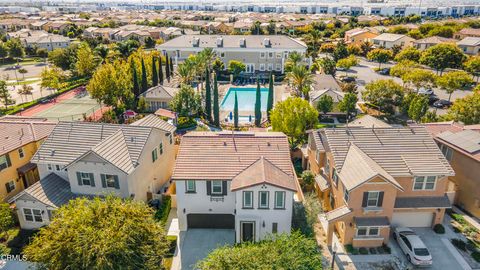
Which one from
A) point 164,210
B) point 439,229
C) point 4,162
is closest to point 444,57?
point 439,229

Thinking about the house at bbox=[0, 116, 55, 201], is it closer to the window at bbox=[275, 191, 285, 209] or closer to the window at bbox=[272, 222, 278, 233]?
the window at bbox=[272, 222, 278, 233]

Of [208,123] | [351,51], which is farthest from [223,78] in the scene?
[351,51]

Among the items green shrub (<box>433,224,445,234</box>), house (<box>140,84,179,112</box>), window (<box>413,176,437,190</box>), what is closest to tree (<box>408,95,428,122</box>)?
window (<box>413,176,437,190</box>)

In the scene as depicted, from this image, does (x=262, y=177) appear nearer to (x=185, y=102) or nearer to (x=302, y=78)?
(x=185, y=102)

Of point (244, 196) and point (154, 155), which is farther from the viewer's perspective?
point (154, 155)

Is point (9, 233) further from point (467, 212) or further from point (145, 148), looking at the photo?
point (467, 212)

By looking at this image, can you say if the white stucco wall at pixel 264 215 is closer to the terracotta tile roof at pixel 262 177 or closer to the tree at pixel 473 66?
the terracotta tile roof at pixel 262 177
